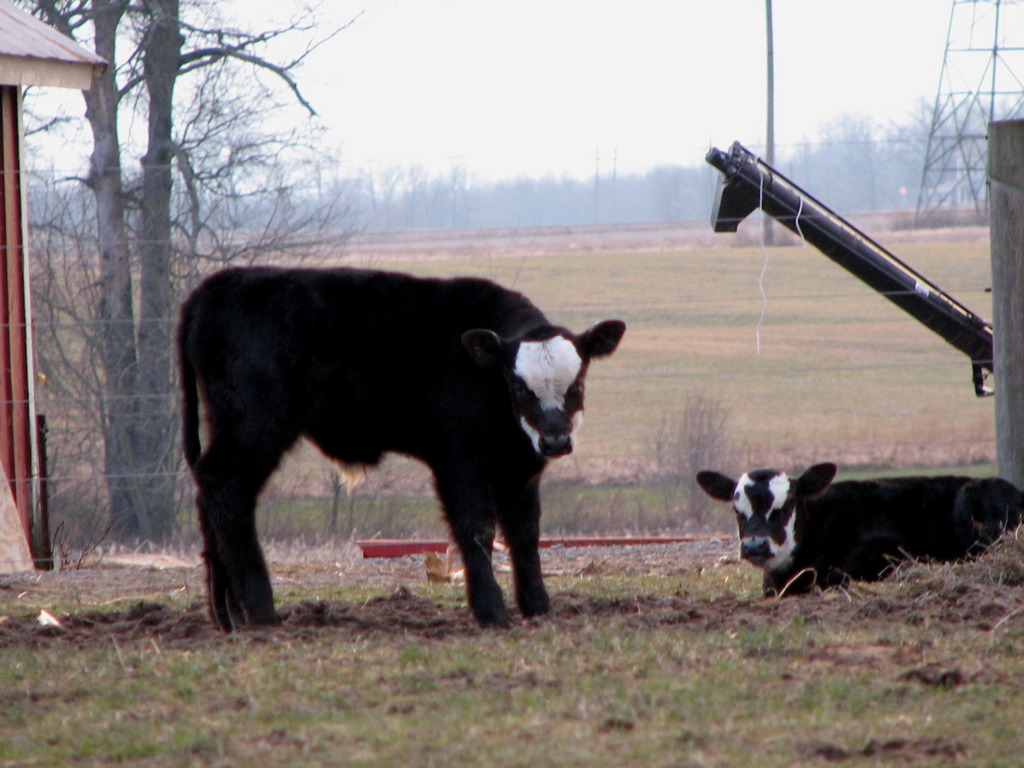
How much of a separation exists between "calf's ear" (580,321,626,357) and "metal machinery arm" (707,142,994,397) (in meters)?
2.95

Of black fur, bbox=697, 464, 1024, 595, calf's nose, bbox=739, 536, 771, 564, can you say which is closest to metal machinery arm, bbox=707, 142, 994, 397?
black fur, bbox=697, 464, 1024, 595

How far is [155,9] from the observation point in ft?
51.8

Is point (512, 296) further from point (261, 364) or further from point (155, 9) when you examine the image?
point (155, 9)

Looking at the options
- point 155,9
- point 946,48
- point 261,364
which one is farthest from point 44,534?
point 946,48

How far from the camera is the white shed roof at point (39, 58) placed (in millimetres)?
8320

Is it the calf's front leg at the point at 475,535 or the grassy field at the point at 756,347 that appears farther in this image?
the grassy field at the point at 756,347

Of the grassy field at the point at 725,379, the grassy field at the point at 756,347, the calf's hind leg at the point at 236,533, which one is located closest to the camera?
the calf's hind leg at the point at 236,533

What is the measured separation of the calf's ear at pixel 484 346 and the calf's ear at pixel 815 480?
2.15 meters

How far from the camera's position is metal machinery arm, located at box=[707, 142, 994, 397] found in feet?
26.8

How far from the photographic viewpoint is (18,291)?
8438mm

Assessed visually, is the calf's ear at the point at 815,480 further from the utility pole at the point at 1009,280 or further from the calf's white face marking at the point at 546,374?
the calf's white face marking at the point at 546,374

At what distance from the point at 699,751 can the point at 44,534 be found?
634 cm

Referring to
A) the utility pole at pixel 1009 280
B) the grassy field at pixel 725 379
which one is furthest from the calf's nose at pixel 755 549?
the grassy field at pixel 725 379

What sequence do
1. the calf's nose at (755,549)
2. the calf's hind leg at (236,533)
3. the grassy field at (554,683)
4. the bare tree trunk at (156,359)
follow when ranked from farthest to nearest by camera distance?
the bare tree trunk at (156,359) → the calf's nose at (755,549) → the calf's hind leg at (236,533) → the grassy field at (554,683)
